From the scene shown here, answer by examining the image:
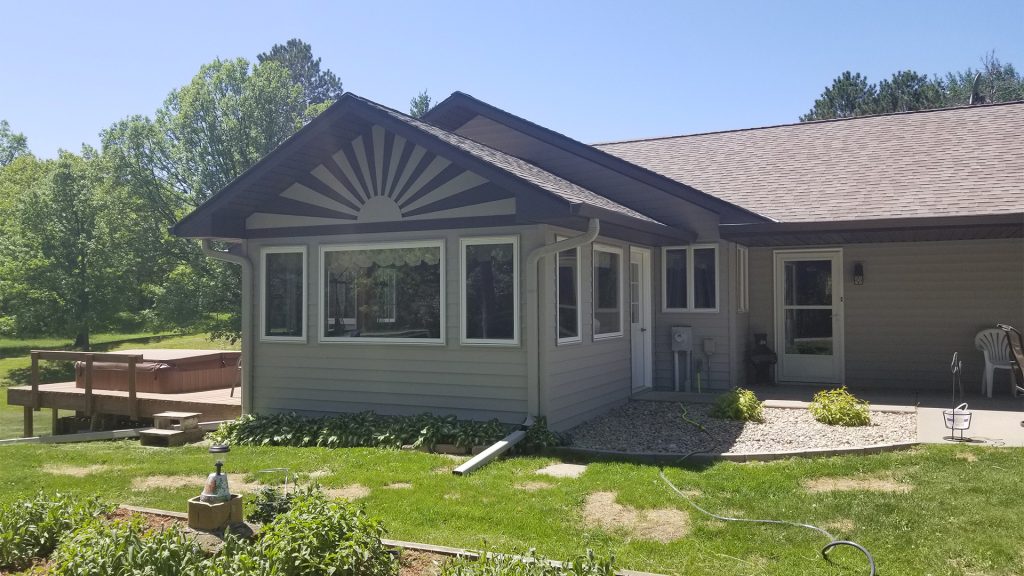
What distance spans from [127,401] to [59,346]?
2700 cm

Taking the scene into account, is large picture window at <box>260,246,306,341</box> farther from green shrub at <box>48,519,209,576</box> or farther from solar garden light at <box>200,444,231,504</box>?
green shrub at <box>48,519,209,576</box>

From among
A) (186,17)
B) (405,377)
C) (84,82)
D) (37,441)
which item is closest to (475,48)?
(186,17)

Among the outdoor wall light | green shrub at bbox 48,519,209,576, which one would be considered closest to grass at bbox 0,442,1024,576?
green shrub at bbox 48,519,209,576

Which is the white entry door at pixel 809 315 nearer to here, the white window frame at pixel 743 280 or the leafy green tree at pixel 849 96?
the white window frame at pixel 743 280

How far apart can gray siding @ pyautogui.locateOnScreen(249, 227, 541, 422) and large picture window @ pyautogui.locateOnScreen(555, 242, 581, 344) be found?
50cm

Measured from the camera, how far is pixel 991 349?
33.5 ft

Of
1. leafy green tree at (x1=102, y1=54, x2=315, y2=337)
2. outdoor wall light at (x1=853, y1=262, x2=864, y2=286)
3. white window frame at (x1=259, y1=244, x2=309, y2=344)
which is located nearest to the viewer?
white window frame at (x1=259, y1=244, x2=309, y2=344)

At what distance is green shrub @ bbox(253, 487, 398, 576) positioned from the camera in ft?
11.5

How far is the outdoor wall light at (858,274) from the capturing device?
1098cm

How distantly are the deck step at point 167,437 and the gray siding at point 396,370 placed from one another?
0.83 meters

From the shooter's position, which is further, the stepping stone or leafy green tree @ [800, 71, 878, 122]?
leafy green tree @ [800, 71, 878, 122]

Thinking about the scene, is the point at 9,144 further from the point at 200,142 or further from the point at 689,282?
the point at 689,282

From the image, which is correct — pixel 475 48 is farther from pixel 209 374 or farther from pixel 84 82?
pixel 84 82

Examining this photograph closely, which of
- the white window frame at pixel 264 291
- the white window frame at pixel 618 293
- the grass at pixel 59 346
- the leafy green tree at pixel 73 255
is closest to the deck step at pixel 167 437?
the white window frame at pixel 264 291
